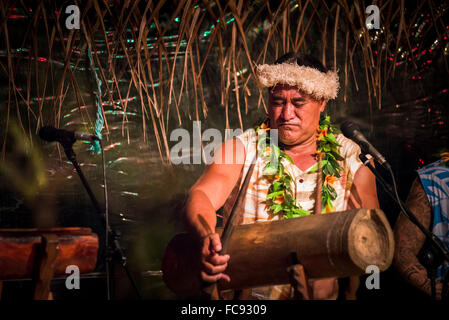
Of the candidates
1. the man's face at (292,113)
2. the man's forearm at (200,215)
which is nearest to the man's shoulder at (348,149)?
the man's face at (292,113)

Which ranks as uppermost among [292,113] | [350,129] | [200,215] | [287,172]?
[292,113]

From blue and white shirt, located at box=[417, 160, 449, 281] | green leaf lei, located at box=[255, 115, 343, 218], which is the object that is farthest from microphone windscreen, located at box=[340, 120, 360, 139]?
blue and white shirt, located at box=[417, 160, 449, 281]

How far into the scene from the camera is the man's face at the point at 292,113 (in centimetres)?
240

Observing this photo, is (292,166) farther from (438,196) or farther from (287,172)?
(438,196)

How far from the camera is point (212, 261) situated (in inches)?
71.3

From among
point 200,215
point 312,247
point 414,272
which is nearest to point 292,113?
point 200,215

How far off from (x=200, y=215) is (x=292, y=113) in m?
0.81

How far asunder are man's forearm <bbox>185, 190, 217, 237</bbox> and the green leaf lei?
0.36m

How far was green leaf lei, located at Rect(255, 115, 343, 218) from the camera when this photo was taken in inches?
91.1

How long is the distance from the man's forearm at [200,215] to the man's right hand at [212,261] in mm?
160

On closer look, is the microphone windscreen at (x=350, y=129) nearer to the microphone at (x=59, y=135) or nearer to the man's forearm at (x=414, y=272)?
the man's forearm at (x=414, y=272)

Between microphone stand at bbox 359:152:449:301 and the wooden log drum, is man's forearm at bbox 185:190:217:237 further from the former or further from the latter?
microphone stand at bbox 359:152:449:301

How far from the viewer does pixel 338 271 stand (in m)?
1.71

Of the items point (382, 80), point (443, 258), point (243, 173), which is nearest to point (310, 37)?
point (382, 80)
